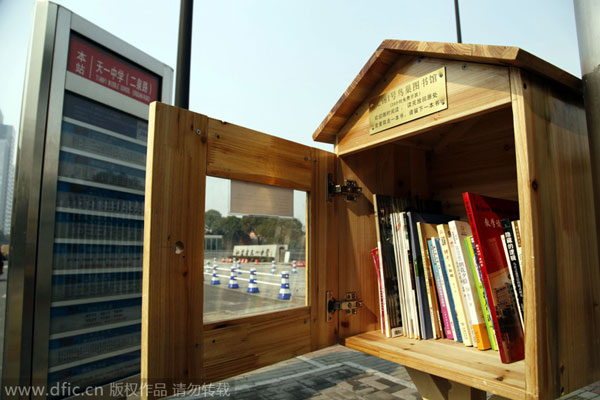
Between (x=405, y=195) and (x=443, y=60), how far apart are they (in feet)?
2.41

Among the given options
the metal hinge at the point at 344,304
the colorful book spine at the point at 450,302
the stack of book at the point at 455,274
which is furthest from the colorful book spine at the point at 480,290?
the metal hinge at the point at 344,304

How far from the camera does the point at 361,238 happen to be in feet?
4.79

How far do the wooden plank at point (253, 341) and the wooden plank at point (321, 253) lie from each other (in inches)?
2.0

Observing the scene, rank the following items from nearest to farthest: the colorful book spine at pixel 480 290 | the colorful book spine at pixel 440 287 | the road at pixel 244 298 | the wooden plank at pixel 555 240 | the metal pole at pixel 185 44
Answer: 1. the wooden plank at pixel 555 240
2. the road at pixel 244 298
3. the colorful book spine at pixel 480 290
4. the colorful book spine at pixel 440 287
5. the metal pole at pixel 185 44

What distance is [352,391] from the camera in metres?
2.84

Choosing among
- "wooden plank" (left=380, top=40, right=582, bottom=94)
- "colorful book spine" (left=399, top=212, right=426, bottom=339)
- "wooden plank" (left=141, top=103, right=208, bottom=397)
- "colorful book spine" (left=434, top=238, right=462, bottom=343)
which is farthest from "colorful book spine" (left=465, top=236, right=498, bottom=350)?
"wooden plank" (left=141, top=103, right=208, bottom=397)

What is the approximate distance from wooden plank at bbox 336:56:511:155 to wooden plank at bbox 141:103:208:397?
65cm

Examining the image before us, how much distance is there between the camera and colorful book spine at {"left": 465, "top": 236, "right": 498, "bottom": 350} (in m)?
1.21

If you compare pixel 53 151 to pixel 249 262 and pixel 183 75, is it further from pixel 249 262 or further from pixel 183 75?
pixel 249 262

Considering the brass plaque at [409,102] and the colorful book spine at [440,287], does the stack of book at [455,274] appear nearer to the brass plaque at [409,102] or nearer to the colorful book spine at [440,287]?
the colorful book spine at [440,287]

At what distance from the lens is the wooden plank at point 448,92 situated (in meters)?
0.97

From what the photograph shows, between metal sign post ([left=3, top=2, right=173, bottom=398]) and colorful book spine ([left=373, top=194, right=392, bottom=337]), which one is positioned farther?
metal sign post ([left=3, top=2, right=173, bottom=398])

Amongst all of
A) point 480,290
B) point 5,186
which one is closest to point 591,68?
point 480,290

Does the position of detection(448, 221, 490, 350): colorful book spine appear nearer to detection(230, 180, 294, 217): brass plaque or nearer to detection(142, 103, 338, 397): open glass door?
detection(142, 103, 338, 397): open glass door
